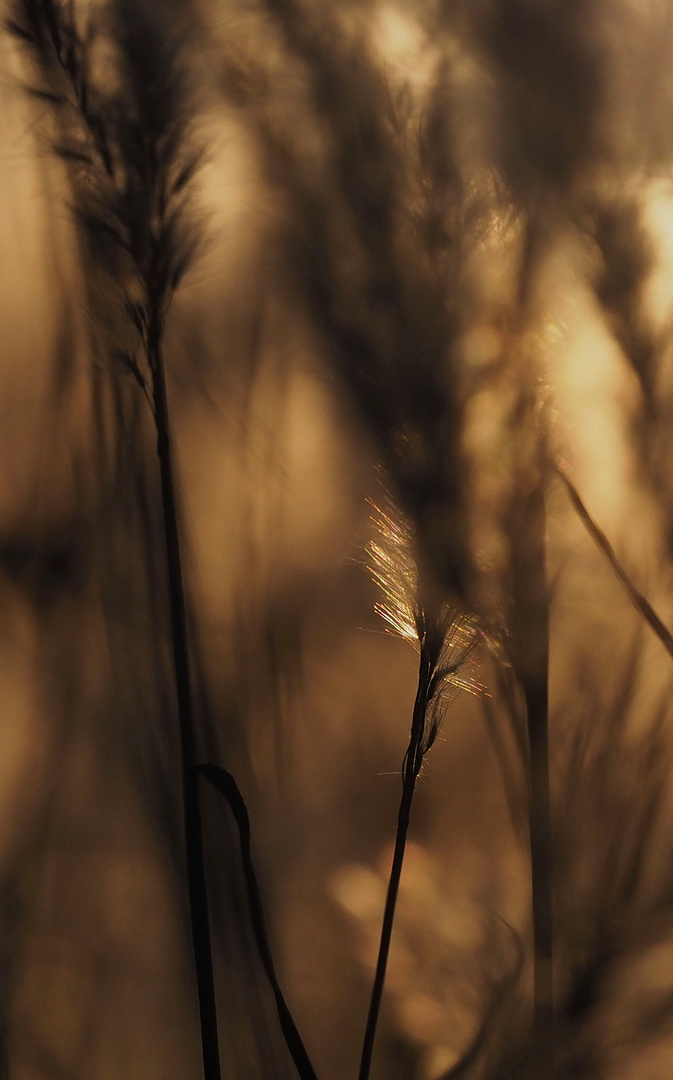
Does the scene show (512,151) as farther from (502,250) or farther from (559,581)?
(559,581)

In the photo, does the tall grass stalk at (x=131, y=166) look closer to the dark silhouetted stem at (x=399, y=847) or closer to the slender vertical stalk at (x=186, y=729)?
the slender vertical stalk at (x=186, y=729)

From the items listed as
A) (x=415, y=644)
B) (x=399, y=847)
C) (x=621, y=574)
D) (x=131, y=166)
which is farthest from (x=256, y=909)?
A: (x=131, y=166)

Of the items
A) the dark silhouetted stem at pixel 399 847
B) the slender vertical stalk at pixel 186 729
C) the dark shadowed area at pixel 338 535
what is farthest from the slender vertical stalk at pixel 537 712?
the slender vertical stalk at pixel 186 729

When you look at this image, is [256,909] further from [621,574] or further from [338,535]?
[621,574]

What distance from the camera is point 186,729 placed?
2.32 ft

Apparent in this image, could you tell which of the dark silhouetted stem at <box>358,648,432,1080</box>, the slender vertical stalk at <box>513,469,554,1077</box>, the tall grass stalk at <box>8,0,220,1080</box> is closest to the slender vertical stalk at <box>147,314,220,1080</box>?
the tall grass stalk at <box>8,0,220,1080</box>

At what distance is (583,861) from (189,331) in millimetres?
630

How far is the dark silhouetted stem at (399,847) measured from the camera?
636mm

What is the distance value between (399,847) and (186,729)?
0.21 m

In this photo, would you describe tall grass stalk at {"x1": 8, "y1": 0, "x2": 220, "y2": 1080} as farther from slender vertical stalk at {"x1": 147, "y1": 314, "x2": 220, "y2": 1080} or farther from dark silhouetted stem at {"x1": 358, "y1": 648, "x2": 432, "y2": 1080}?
dark silhouetted stem at {"x1": 358, "y1": 648, "x2": 432, "y2": 1080}

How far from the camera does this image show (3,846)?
2.25ft

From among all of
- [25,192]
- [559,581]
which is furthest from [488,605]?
[25,192]

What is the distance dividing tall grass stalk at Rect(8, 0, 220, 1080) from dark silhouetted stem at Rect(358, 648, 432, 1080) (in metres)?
0.13

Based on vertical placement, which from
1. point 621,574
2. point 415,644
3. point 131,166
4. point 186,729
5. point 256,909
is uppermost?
point 131,166
